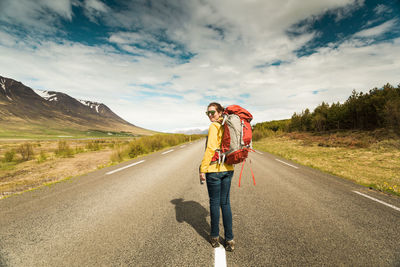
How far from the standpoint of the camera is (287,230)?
8.79ft

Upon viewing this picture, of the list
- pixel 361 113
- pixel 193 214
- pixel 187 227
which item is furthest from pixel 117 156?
pixel 361 113

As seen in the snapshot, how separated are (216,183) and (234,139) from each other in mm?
674

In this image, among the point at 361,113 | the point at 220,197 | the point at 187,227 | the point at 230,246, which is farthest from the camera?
the point at 361,113

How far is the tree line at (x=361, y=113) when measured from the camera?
18.7 meters

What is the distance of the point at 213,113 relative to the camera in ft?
7.88

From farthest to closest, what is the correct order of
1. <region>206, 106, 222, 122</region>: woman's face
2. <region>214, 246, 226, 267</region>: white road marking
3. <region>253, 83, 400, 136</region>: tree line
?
<region>253, 83, 400, 136</region>: tree line, <region>206, 106, 222, 122</region>: woman's face, <region>214, 246, 226, 267</region>: white road marking

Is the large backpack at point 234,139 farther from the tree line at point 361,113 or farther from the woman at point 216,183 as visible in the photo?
the tree line at point 361,113

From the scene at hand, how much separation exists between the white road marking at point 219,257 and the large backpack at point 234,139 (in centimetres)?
121

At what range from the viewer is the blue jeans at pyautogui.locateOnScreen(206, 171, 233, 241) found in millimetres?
2244

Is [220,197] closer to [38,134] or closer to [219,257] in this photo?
[219,257]

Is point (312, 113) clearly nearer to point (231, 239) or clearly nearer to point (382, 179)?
point (382, 179)

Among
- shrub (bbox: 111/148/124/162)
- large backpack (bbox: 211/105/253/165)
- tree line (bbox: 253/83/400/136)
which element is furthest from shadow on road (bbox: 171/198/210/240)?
tree line (bbox: 253/83/400/136)

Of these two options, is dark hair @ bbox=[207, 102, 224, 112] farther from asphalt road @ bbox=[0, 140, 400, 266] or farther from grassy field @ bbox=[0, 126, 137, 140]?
grassy field @ bbox=[0, 126, 137, 140]

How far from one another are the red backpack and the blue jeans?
230mm
